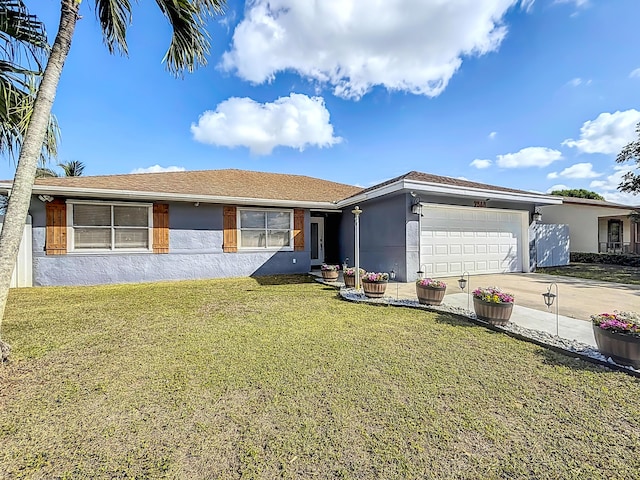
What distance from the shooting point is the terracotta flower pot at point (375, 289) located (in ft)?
20.8

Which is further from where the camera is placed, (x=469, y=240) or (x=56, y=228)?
(x=469, y=240)

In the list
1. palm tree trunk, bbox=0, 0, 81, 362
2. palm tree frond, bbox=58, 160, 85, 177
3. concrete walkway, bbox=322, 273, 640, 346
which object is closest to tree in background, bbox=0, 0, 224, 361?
palm tree trunk, bbox=0, 0, 81, 362

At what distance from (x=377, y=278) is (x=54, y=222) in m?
9.86

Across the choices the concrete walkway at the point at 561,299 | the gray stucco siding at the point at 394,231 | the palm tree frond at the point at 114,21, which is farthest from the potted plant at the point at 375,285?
the palm tree frond at the point at 114,21

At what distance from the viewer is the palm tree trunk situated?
10.4 feet

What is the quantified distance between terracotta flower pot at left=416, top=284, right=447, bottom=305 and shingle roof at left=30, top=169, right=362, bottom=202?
6.54m

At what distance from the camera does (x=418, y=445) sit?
78.4 inches

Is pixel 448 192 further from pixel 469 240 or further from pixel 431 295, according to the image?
pixel 431 295

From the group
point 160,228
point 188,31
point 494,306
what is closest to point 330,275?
point 494,306

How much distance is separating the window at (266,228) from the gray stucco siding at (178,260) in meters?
0.36

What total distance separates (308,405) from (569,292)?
7980mm

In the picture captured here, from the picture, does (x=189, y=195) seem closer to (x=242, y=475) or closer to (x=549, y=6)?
(x=242, y=475)

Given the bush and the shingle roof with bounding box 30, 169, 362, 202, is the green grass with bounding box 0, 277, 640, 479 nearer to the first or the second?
the shingle roof with bounding box 30, 169, 362, 202

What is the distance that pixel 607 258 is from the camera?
1459 centimetres
